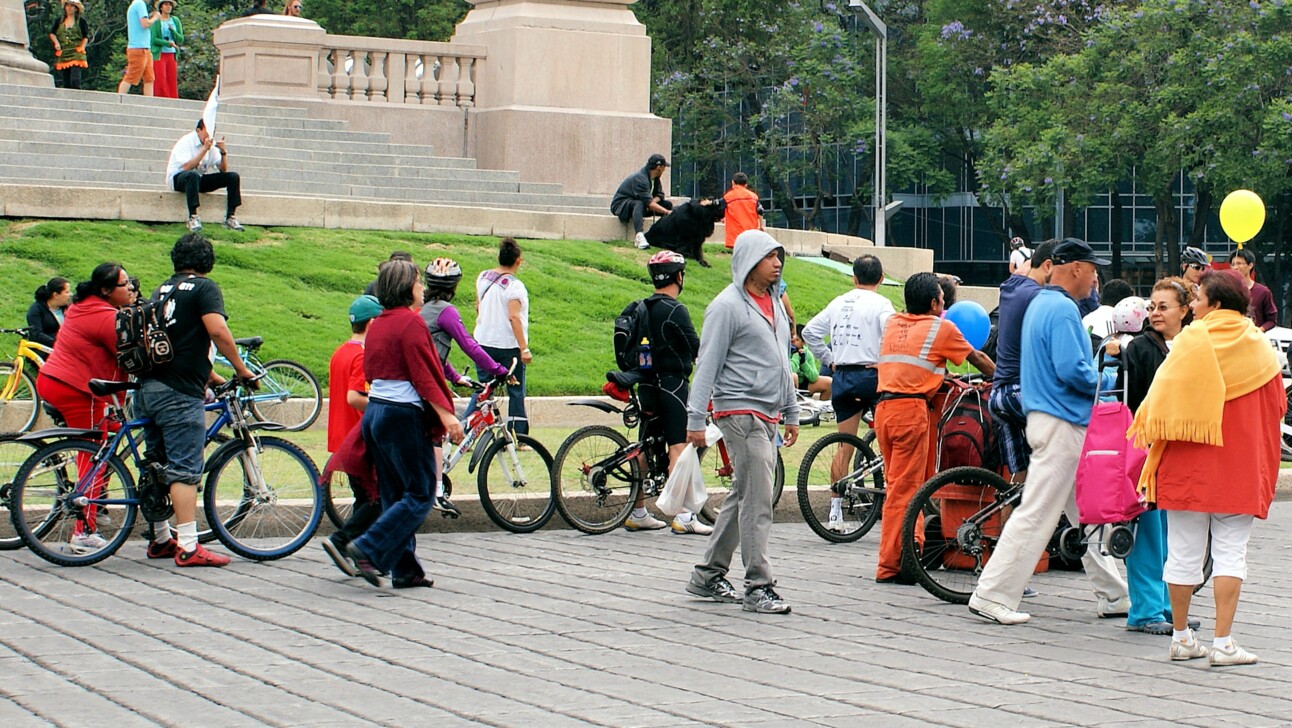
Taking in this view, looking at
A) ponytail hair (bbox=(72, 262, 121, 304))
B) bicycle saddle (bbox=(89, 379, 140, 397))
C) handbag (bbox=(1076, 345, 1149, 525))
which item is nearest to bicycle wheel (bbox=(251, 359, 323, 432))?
ponytail hair (bbox=(72, 262, 121, 304))

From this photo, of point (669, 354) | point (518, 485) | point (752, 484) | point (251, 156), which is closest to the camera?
point (752, 484)

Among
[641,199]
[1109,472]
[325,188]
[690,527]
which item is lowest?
[690,527]

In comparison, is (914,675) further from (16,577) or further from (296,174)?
(296,174)

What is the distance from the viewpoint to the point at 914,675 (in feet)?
23.2

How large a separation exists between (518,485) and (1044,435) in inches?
169

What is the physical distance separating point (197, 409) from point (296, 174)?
49.8ft

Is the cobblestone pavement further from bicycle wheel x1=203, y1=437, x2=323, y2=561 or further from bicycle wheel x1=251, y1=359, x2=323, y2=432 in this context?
bicycle wheel x1=251, y1=359, x2=323, y2=432

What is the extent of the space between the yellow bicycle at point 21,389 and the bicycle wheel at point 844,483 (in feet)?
21.7

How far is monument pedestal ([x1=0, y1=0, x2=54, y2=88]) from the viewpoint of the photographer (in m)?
26.4

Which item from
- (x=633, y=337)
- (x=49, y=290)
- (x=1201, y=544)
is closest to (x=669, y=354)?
(x=633, y=337)

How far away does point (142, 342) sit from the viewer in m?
9.79

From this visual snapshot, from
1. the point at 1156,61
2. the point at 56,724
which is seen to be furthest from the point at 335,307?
the point at 1156,61

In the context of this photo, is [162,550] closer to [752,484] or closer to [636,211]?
[752,484]

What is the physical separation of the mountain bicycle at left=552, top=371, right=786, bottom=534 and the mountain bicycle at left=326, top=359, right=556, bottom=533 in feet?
0.48
